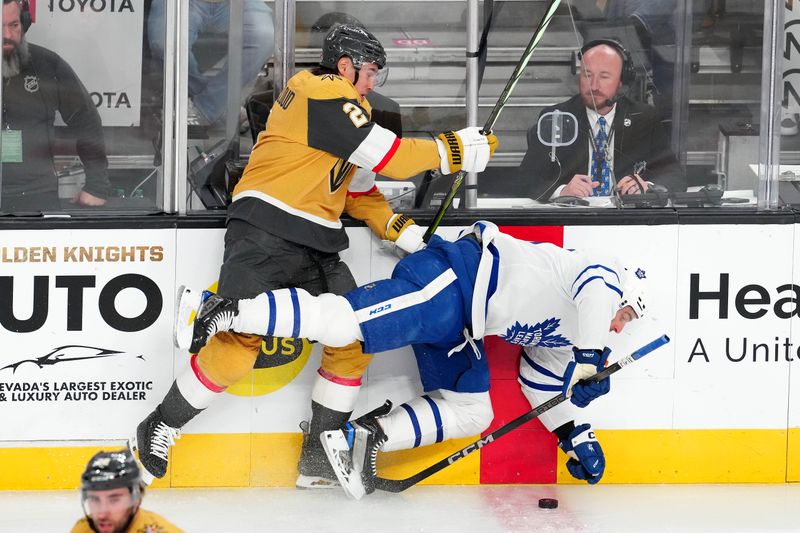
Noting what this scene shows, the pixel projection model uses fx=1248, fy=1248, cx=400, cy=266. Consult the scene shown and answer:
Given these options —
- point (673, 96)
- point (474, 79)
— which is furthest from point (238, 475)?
point (673, 96)

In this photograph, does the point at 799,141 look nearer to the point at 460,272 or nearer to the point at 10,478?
the point at 460,272

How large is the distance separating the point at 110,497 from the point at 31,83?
1800 millimetres

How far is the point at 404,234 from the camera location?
3.84 m

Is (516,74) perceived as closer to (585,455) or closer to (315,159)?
(315,159)

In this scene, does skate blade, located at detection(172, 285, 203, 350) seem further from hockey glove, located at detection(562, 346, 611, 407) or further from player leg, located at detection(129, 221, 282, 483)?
hockey glove, located at detection(562, 346, 611, 407)

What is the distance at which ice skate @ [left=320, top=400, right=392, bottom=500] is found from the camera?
12.3 ft

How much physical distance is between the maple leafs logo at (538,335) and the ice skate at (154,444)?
1055 millimetres

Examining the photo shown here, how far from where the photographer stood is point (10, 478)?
3865mm

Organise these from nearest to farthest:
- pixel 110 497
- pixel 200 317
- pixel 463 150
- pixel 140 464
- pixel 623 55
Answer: pixel 110 497 < pixel 200 317 < pixel 463 150 < pixel 140 464 < pixel 623 55

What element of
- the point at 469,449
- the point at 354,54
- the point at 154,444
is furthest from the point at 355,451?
the point at 354,54

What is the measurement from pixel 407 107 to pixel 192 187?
0.73 m

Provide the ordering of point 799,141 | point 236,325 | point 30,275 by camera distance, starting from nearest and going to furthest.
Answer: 1. point 236,325
2. point 30,275
3. point 799,141

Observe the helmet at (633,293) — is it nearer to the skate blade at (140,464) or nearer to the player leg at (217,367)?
the player leg at (217,367)

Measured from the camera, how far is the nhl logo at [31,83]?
384 cm
